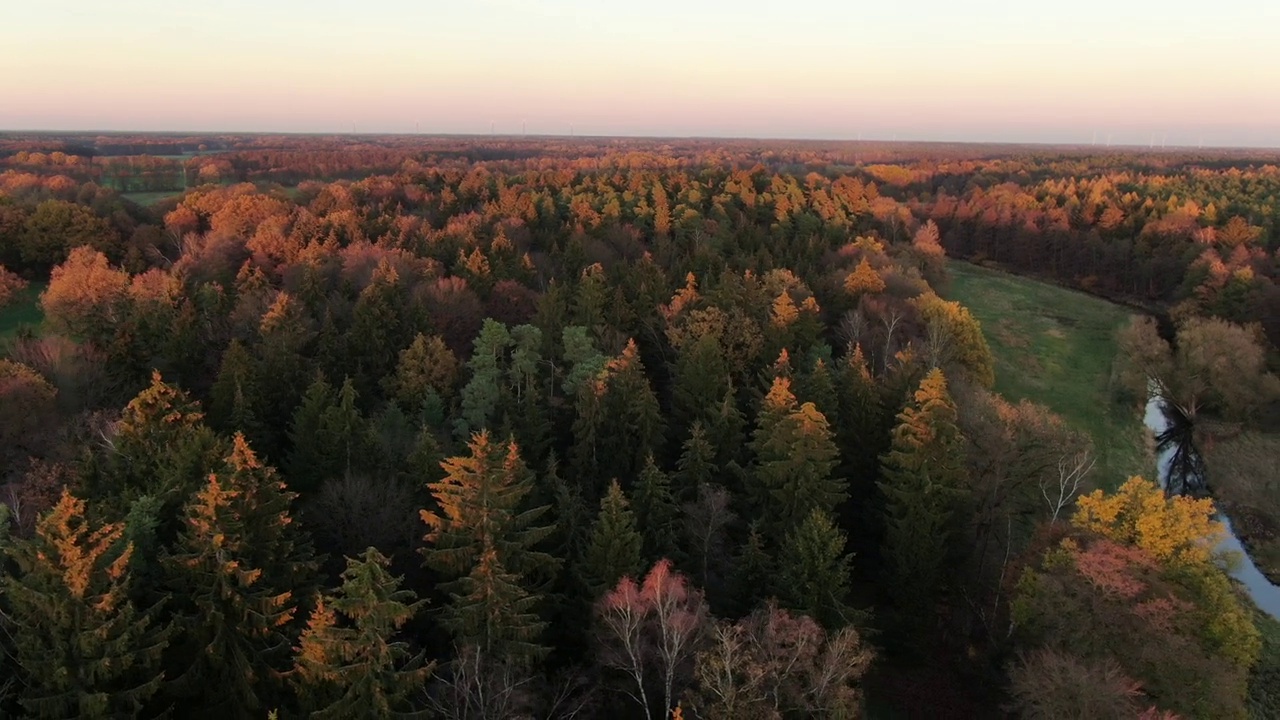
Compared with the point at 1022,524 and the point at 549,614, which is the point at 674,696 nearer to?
the point at 549,614

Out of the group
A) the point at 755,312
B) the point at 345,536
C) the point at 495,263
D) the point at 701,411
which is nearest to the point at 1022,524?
the point at 701,411

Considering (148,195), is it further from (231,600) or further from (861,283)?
(231,600)

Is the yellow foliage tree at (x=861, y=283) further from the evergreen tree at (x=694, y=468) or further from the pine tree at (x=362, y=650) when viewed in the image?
the pine tree at (x=362, y=650)

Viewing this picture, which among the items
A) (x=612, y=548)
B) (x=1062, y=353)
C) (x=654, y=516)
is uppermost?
(x=612, y=548)

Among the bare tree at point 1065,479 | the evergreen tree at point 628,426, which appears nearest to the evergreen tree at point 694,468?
the evergreen tree at point 628,426

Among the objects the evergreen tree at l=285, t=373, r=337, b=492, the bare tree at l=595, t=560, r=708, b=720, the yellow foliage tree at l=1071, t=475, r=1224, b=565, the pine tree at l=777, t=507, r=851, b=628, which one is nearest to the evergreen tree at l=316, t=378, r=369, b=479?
the evergreen tree at l=285, t=373, r=337, b=492

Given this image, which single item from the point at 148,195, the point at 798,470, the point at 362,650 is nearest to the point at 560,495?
the point at 798,470
